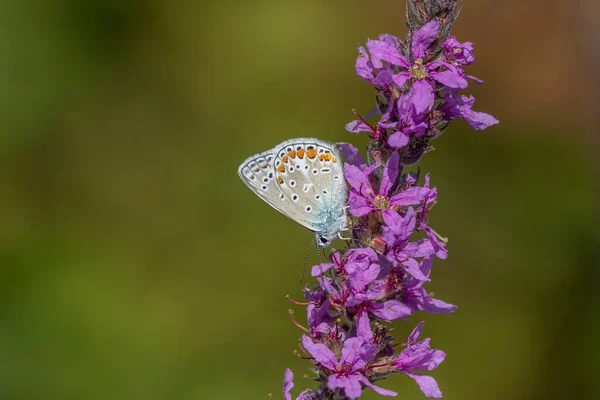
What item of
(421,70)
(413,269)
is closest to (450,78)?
(421,70)

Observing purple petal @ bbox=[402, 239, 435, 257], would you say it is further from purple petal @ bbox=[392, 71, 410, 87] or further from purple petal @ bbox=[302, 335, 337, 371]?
purple petal @ bbox=[392, 71, 410, 87]

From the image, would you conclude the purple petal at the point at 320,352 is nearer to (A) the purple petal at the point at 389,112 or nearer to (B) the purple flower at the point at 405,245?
(B) the purple flower at the point at 405,245

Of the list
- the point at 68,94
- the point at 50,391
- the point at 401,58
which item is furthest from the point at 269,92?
the point at 401,58

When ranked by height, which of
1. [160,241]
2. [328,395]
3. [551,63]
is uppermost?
[551,63]

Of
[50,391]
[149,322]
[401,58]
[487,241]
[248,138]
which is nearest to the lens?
[401,58]

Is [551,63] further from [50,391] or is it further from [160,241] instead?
[50,391]

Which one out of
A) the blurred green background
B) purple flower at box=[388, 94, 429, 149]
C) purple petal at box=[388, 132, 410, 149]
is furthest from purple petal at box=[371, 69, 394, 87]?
the blurred green background
